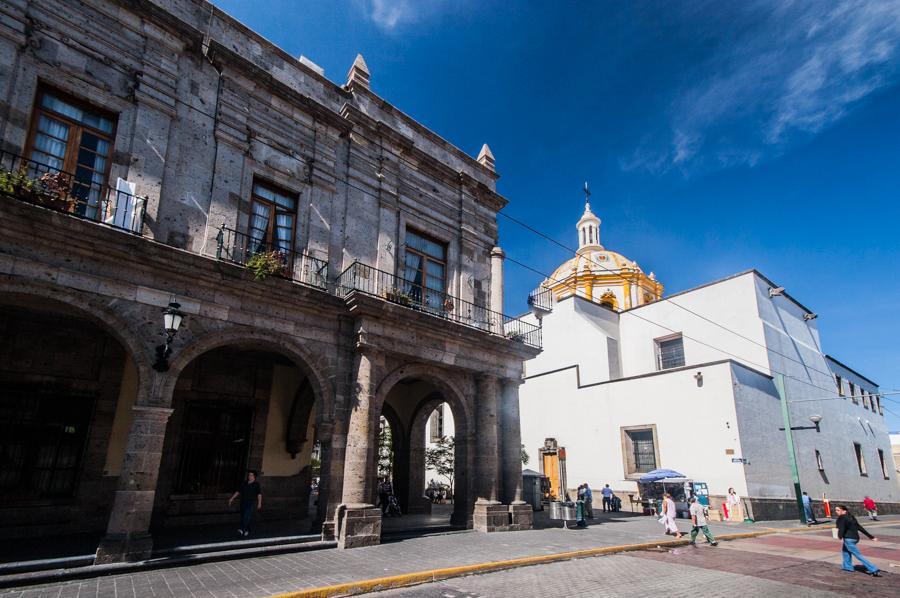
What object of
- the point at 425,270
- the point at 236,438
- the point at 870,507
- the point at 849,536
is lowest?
the point at 870,507

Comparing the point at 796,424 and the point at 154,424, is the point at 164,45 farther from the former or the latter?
the point at 796,424

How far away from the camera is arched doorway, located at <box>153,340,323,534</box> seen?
39.7 ft

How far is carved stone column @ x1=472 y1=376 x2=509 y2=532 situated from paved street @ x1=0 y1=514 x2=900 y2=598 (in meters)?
0.74

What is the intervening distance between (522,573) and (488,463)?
4.91 metres

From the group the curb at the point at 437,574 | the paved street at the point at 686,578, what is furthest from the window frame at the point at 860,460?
the curb at the point at 437,574

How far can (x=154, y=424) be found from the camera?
28.9 feet

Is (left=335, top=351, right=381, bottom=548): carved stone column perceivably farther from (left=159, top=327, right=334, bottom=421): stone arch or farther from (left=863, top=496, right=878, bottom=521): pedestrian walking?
(left=863, top=496, right=878, bottom=521): pedestrian walking

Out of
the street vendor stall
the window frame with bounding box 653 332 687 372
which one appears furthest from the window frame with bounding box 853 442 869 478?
the street vendor stall

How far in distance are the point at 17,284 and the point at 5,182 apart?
1.60 meters

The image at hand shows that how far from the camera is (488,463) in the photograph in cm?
1357

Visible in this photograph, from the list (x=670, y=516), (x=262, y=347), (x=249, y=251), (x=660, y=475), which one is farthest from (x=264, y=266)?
(x=660, y=475)

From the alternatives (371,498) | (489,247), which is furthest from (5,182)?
(489,247)

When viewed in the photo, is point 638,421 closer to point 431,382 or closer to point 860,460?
point 431,382

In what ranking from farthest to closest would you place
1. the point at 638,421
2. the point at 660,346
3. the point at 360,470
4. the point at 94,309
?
the point at 660,346 → the point at 638,421 → the point at 360,470 → the point at 94,309
